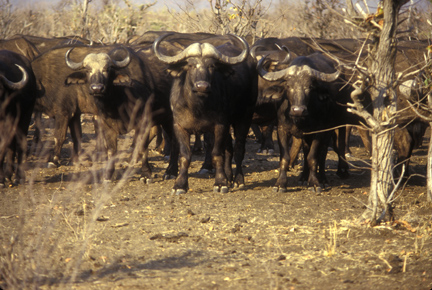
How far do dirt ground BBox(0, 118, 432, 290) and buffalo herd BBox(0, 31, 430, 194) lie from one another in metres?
Answer: 0.60

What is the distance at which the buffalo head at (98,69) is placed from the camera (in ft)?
28.9

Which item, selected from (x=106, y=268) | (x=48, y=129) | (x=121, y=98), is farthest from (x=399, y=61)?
(x=48, y=129)

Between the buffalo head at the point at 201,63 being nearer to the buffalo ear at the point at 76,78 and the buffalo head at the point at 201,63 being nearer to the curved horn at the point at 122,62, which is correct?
the curved horn at the point at 122,62

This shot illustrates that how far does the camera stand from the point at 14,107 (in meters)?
9.05

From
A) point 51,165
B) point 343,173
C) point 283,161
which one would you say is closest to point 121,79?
point 51,165

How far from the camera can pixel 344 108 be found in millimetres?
8914

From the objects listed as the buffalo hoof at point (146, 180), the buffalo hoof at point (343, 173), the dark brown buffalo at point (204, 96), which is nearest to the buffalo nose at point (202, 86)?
the dark brown buffalo at point (204, 96)

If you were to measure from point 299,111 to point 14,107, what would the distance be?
13.9ft

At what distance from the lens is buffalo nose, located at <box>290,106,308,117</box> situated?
776cm

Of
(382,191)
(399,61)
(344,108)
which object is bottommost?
(382,191)

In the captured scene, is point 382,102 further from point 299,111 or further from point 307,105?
point 307,105

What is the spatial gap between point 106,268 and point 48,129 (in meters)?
9.53

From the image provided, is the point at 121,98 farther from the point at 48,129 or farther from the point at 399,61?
the point at 48,129

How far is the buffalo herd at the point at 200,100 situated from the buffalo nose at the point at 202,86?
0.7 inches
